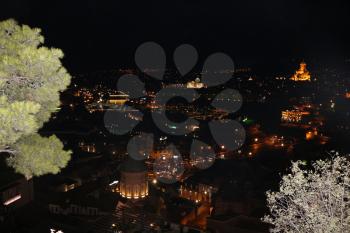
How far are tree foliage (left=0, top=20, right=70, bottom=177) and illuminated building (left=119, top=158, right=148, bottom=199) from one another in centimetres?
2195

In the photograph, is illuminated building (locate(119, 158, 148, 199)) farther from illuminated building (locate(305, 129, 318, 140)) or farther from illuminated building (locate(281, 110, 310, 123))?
illuminated building (locate(281, 110, 310, 123))

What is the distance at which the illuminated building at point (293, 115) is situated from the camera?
64.2 metres

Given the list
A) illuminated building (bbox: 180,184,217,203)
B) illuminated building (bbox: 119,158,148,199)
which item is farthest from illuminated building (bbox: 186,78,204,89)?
illuminated building (bbox: 119,158,148,199)

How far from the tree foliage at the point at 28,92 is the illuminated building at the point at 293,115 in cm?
6324

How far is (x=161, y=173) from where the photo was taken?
35188 mm

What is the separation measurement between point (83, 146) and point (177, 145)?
12.8m

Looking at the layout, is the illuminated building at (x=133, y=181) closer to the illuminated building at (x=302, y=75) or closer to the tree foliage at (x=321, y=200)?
the tree foliage at (x=321, y=200)

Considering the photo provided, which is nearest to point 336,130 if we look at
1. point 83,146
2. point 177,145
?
point 177,145

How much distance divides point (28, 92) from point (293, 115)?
66.8 meters

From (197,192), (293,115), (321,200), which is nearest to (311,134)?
(293,115)

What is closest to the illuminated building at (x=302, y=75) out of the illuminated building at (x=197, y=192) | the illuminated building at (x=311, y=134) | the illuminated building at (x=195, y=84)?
the illuminated building at (x=195, y=84)

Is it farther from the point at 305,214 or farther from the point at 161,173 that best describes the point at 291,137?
the point at 305,214

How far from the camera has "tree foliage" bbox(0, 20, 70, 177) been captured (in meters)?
3.60

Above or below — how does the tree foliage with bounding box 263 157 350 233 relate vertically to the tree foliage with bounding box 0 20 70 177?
below
